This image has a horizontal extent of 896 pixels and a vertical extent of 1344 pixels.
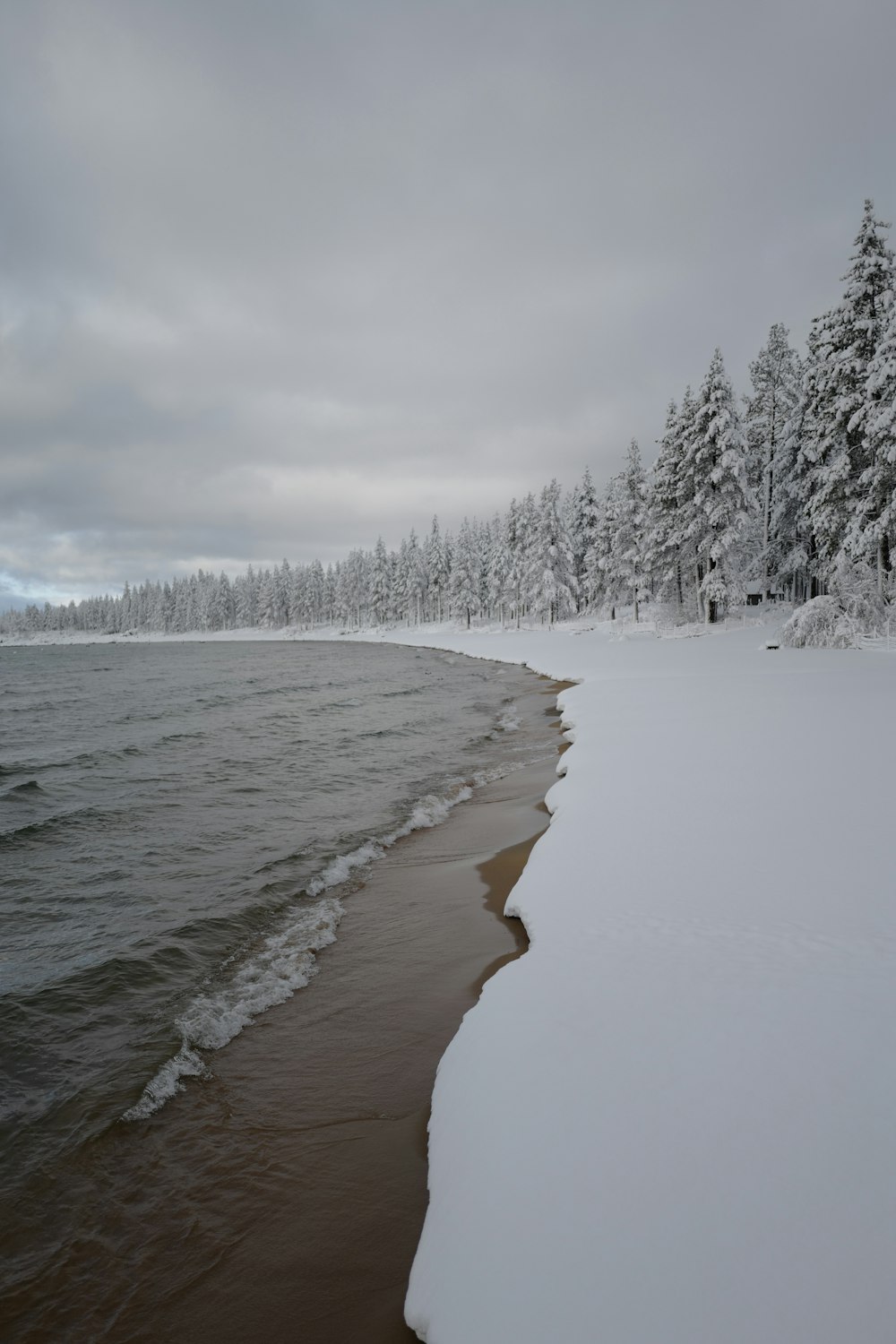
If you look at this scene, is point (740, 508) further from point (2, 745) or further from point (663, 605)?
point (2, 745)

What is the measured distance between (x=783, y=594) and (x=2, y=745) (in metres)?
47.1

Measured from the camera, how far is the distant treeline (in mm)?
22422

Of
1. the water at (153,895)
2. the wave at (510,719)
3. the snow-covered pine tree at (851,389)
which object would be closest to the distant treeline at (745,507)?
the snow-covered pine tree at (851,389)

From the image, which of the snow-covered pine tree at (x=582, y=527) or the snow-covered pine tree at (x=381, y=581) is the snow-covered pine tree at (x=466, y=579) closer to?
the snow-covered pine tree at (x=582, y=527)

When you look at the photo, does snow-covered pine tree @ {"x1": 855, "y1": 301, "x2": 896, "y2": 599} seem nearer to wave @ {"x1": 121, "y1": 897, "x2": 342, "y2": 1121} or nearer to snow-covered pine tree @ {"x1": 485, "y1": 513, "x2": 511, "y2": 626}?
wave @ {"x1": 121, "y1": 897, "x2": 342, "y2": 1121}

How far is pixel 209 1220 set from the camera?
329cm

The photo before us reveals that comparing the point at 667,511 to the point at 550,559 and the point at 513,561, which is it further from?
the point at 513,561

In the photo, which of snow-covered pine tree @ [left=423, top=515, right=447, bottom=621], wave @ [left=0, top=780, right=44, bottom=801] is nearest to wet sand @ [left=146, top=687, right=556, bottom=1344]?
wave @ [left=0, top=780, right=44, bottom=801]

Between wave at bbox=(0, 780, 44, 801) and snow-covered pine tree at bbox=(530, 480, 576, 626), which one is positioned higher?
snow-covered pine tree at bbox=(530, 480, 576, 626)

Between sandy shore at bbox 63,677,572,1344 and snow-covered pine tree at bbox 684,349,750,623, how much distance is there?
31.9 m

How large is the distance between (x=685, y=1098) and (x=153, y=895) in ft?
21.6

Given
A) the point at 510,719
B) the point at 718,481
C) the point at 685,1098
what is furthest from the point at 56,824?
the point at 718,481

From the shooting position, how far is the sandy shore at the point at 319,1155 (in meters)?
2.82

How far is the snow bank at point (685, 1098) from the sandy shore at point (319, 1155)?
396mm
